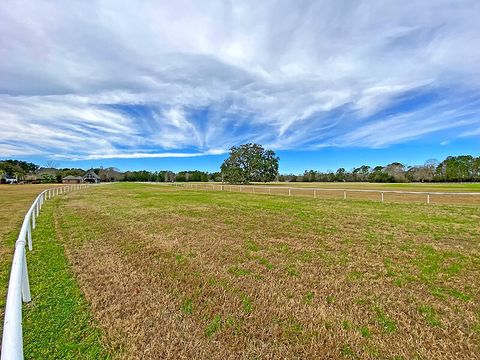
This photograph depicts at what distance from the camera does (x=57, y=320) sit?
3293 mm

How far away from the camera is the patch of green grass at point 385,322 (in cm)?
307

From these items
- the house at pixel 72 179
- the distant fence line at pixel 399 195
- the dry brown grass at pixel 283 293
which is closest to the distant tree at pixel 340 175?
the distant fence line at pixel 399 195

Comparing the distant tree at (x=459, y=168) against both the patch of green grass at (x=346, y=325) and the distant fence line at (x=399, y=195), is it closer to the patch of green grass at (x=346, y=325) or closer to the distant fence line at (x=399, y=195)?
the distant fence line at (x=399, y=195)

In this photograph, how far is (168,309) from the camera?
11.6 feet

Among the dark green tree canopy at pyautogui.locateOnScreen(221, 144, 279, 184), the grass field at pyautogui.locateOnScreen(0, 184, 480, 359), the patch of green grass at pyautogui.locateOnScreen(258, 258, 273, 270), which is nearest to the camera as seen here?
the grass field at pyautogui.locateOnScreen(0, 184, 480, 359)

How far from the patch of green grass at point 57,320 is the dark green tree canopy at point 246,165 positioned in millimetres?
71929

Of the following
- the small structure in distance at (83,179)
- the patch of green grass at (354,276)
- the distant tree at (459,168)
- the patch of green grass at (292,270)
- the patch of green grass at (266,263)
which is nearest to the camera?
the patch of green grass at (354,276)

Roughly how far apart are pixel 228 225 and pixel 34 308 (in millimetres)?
6565

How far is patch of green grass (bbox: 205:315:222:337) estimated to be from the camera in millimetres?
3011

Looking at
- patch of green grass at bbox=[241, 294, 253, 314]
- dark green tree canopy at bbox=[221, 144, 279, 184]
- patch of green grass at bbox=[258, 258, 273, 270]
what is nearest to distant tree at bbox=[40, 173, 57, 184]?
dark green tree canopy at bbox=[221, 144, 279, 184]

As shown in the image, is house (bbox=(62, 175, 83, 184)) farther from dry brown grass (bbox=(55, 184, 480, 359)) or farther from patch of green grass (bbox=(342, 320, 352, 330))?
patch of green grass (bbox=(342, 320, 352, 330))

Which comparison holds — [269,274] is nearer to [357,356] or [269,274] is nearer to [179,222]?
[357,356]

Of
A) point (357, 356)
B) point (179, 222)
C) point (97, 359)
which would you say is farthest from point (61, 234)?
point (357, 356)

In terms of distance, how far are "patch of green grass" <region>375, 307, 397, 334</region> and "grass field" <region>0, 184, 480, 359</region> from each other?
0.07 feet
